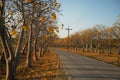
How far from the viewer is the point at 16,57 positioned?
13328mm

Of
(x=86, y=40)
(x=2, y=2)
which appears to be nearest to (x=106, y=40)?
(x=86, y=40)

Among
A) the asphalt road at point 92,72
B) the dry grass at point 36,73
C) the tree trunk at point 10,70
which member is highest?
the tree trunk at point 10,70

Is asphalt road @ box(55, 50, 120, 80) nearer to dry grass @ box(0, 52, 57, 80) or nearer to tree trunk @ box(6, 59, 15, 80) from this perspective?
dry grass @ box(0, 52, 57, 80)

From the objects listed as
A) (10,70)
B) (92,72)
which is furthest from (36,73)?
(92,72)

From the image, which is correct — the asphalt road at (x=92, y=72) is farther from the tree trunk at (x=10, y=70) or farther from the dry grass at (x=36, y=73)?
the tree trunk at (x=10, y=70)

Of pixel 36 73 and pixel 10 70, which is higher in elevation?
pixel 10 70

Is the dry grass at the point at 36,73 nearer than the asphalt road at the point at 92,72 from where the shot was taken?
No

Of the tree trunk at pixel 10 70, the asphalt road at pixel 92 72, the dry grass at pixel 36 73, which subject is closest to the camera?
the tree trunk at pixel 10 70

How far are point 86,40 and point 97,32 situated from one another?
28.1 feet

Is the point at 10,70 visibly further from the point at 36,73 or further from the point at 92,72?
the point at 92,72

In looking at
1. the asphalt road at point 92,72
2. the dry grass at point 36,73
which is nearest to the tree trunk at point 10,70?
the dry grass at point 36,73

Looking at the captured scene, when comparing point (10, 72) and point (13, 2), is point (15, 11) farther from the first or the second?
point (10, 72)

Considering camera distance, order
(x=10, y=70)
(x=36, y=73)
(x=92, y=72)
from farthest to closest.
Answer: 1. (x=36, y=73)
2. (x=92, y=72)
3. (x=10, y=70)

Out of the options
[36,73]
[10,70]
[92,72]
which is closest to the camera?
[10,70]
